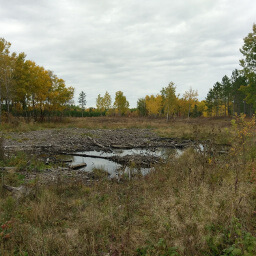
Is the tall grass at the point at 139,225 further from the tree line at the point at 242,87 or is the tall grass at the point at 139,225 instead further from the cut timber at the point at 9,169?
the tree line at the point at 242,87

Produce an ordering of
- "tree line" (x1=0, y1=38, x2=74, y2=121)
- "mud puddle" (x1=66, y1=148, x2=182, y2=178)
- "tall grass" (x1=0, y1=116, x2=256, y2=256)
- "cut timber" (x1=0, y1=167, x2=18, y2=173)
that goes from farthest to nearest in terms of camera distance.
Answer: "tree line" (x1=0, y1=38, x2=74, y2=121) < "mud puddle" (x1=66, y1=148, x2=182, y2=178) < "cut timber" (x1=0, y1=167, x2=18, y2=173) < "tall grass" (x1=0, y1=116, x2=256, y2=256)

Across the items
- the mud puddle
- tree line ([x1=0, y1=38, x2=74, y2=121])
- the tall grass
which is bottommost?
the mud puddle

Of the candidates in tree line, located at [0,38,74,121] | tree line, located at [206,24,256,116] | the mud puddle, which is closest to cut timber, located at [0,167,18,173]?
the mud puddle

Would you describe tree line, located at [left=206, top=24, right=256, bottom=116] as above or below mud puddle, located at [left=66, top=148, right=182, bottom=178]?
above

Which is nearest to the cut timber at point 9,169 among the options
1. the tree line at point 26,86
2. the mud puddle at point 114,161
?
the mud puddle at point 114,161

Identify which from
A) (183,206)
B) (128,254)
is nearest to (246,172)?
(183,206)

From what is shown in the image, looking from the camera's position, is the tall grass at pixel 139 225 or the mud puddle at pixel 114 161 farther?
the mud puddle at pixel 114 161

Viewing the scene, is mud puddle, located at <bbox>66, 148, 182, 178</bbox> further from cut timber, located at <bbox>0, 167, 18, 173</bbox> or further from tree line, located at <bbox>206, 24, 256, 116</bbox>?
tree line, located at <bbox>206, 24, 256, 116</bbox>

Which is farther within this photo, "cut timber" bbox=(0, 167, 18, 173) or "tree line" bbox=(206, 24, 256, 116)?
"tree line" bbox=(206, 24, 256, 116)

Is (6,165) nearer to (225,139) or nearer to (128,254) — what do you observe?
(128,254)

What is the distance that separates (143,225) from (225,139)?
15073 millimetres

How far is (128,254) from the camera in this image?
3248 millimetres

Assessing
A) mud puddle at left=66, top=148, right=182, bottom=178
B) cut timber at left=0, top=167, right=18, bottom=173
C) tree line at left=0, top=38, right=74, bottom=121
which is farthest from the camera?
tree line at left=0, top=38, right=74, bottom=121

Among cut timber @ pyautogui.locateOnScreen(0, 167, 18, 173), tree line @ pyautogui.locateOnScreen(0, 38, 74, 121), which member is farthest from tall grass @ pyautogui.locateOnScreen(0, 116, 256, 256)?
tree line @ pyautogui.locateOnScreen(0, 38, 74, 121)
